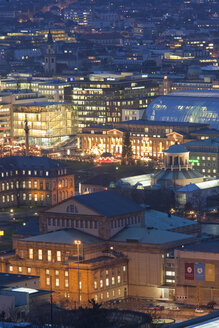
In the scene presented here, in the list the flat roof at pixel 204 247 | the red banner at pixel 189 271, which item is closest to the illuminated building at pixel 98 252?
the flat roof at pixel 204 247

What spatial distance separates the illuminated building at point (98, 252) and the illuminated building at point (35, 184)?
42.3m

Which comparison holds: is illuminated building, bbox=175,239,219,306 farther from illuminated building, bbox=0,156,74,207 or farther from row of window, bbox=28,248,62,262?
illuminated building, bbox=0,156,74,207

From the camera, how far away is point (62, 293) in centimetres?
14225

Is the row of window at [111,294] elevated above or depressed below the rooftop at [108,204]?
below

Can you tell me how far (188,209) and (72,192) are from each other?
807 inches

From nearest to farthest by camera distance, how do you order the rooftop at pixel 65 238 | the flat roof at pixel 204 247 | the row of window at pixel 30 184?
the flat roof at pixel 204 247
the rooftop at pixel 65 238
the row of window at pixel 30 184

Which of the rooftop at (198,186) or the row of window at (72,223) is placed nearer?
the row of window at (72,223)

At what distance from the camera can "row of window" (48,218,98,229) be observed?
493ft

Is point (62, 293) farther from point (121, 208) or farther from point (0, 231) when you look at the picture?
point (0, 231)

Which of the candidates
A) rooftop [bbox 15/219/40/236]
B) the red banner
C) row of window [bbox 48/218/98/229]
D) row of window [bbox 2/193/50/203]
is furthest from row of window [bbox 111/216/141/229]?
row of window [bbox 2/193/50/203]

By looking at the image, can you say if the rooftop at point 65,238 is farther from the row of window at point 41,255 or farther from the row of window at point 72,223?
the row of window at point 41,255

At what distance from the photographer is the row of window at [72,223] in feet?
493

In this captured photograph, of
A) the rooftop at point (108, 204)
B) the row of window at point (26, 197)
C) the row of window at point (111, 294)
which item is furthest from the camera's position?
the row of window at point (26, 197)

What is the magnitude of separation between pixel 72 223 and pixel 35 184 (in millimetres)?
46424
